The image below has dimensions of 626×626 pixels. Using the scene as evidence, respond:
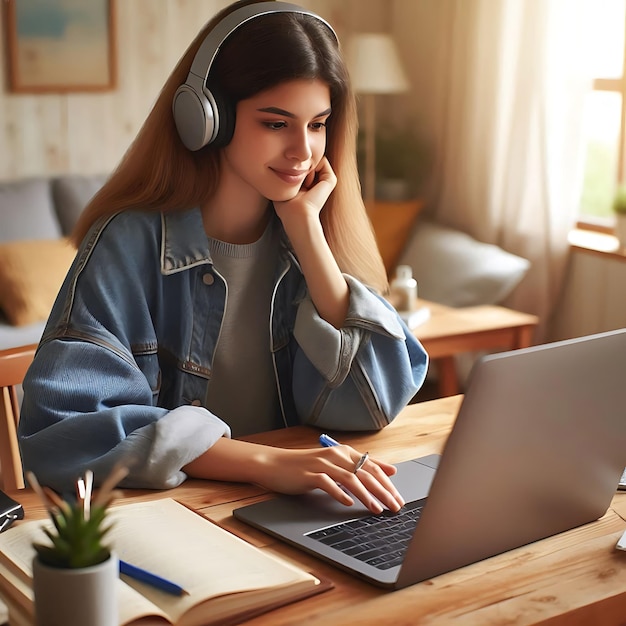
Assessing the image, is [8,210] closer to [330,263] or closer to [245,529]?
[330,263]

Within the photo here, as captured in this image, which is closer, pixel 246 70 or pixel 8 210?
pixel 246 70

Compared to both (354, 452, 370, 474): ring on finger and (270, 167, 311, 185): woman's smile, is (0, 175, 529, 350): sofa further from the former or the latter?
(354, 452, 370, 474): ring on finger

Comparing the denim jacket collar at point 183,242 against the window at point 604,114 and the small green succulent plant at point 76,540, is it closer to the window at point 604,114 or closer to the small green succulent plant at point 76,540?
the small green succulent plant at point 76,540

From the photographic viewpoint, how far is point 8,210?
3484mm

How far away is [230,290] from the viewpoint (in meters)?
1.49

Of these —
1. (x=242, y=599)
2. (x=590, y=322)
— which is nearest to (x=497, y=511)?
(x=242, y=599)

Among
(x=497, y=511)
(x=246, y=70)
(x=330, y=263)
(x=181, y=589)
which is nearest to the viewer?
(x=181, y=589)

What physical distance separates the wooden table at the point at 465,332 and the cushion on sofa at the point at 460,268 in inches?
13.2

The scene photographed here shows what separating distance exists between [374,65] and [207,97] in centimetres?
266

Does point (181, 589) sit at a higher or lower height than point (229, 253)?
lower

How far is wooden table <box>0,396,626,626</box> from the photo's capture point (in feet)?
2.89

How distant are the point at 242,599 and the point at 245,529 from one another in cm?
19

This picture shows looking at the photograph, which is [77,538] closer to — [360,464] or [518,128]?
[360,464]

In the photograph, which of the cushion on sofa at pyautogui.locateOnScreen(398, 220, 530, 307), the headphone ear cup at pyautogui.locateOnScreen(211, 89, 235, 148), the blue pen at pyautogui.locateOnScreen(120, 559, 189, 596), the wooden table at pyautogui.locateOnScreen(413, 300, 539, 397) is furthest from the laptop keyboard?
the cushion on sofa at pyautogui.locateOnScreen(398, 220, 530, 307)
